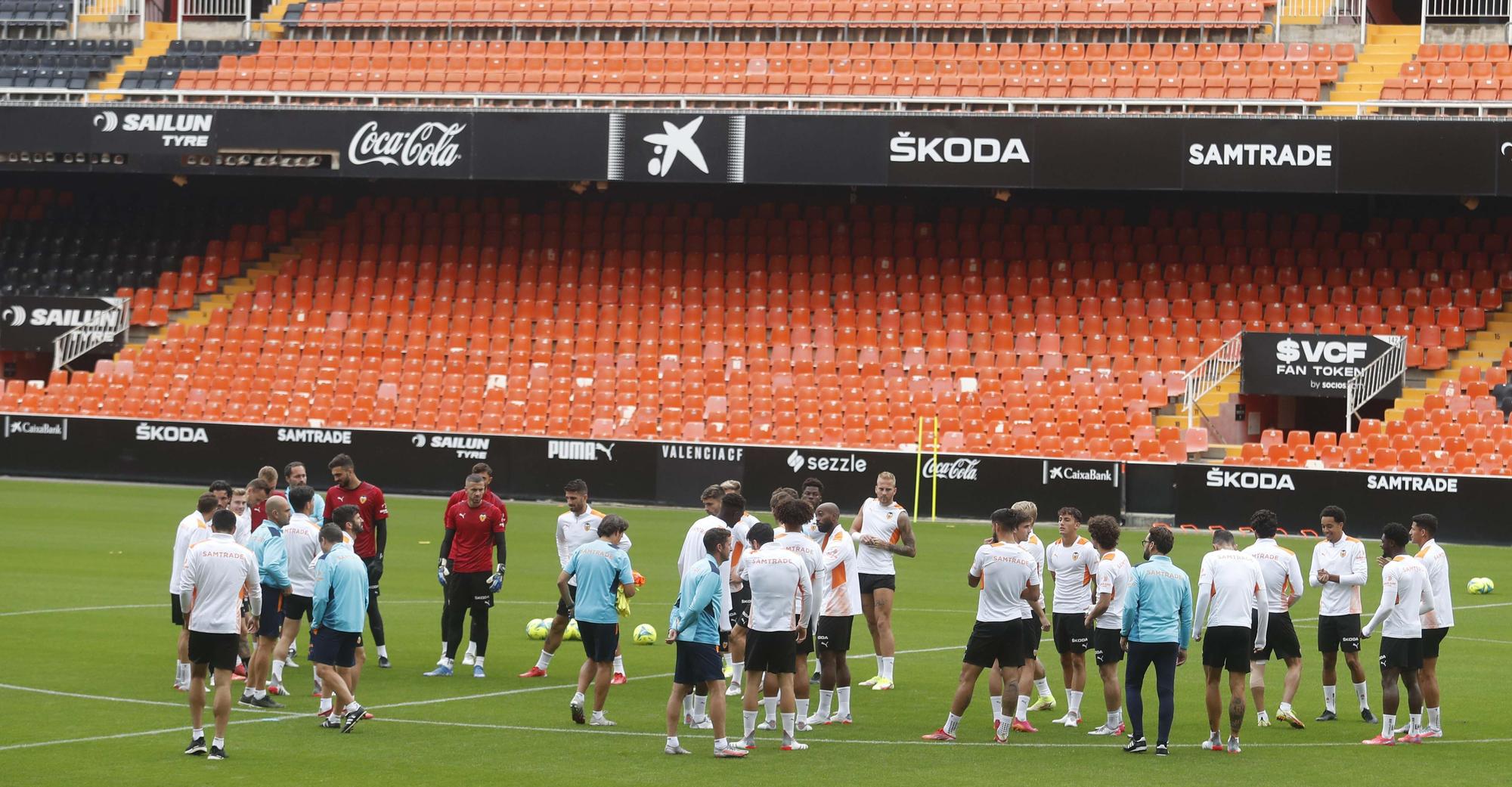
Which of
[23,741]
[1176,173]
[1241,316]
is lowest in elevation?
[23,741]

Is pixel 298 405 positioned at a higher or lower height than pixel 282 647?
higher

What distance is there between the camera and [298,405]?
38000 mm

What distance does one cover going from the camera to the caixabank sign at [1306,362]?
33969 mm

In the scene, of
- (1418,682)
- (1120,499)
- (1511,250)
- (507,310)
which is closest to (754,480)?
(1120,499)

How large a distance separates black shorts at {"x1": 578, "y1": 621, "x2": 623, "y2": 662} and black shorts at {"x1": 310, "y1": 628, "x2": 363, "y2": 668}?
177 cm

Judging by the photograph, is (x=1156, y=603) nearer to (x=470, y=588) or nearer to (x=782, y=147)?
(x=470, y=588)

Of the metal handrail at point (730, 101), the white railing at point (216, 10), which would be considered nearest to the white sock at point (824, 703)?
the metal handrail at point (730, 101)

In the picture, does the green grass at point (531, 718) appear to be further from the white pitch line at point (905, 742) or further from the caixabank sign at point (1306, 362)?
the caixabank sign at point (1306, 362)

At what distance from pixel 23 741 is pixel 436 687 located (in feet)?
12.4

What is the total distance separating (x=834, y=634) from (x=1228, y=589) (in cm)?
326

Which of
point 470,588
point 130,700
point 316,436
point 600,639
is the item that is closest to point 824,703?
point 600,639

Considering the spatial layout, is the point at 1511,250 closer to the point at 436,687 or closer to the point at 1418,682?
the point at 1418,682

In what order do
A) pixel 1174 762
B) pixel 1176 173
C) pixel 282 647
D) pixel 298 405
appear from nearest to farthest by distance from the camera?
pixel 1174 762 < pixel 282 647 < pixel 1176 173 < pixel 298 405

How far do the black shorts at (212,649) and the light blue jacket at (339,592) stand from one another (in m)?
0.73
